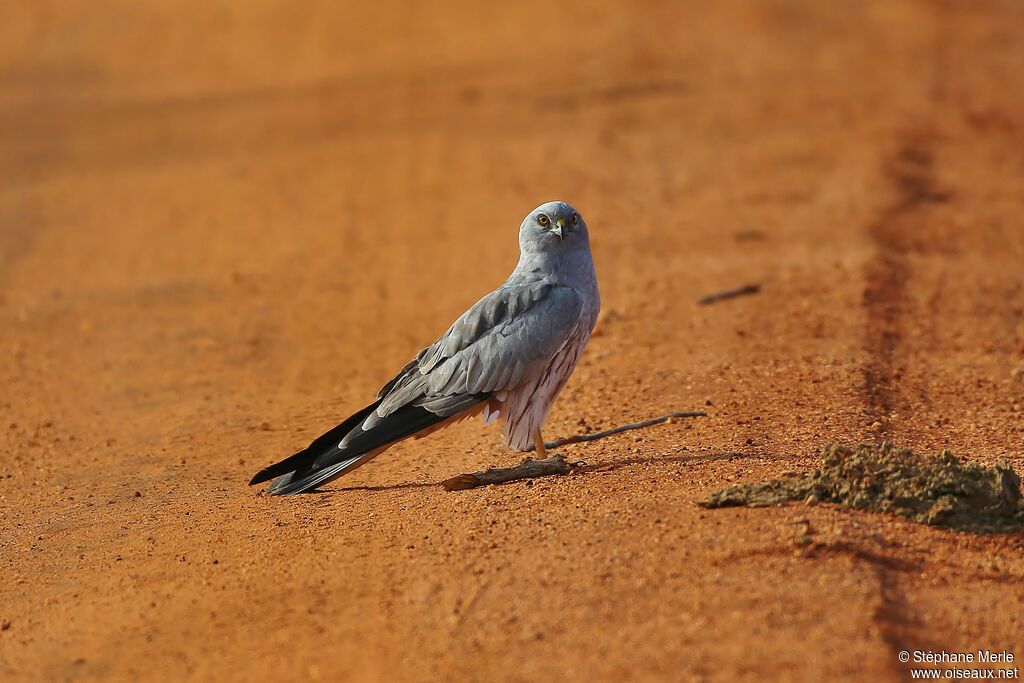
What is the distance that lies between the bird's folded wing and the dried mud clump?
1.36 metres

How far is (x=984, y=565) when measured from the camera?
206 inches

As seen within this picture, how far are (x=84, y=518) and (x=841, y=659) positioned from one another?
3.96 metres

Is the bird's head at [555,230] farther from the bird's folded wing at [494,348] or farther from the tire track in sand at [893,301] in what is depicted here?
the tire track in sand at [893,301]

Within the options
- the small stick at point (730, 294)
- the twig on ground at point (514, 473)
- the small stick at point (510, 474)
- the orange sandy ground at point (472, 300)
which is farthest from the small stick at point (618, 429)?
the small stick at point (730, 294)

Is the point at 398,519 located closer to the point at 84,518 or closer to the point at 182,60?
the point at 84,518

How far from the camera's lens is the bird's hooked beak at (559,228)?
6.87 meters

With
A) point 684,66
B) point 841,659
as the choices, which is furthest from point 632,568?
point 684,66

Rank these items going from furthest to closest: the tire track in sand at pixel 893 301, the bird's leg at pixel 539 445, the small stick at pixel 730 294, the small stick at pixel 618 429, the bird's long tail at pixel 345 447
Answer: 1. the small stick at pixel 730 294
2. the small stick at pixel 618 429
3. the bird's leg at pixel 539 445
4. the bird's long tail at pixel 345 447
5. the tire track in sand at pixel 893 301

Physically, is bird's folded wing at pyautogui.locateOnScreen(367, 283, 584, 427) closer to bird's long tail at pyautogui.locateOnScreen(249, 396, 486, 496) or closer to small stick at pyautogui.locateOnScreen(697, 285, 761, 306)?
bird's long tail at pyautogui.locateOnScreen(249, 396, 486, 496)

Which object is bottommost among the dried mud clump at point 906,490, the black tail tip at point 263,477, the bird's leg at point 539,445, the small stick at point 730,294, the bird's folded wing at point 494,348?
the dried mud clump at point 906,490

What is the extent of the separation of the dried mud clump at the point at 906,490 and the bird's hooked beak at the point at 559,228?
1.80 meters

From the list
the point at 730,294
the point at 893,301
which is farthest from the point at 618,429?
the point at 893,301

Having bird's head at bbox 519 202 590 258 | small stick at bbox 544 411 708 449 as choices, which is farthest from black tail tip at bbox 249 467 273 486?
bird's head at bbox 519 202 590 258

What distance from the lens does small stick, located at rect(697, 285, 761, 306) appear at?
380 inches
